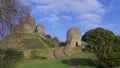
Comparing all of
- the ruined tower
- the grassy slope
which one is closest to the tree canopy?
the grassy slope

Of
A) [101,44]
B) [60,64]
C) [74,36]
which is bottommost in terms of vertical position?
[60,64]

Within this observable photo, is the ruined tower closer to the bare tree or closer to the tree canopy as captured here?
the tree canopy

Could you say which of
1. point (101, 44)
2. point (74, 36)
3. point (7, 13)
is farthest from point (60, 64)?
point (74, 36)

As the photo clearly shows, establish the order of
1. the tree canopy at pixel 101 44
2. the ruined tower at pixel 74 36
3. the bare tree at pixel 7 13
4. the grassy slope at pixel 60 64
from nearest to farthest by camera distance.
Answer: the bare tree at pixel 7 13 → the tree canopy at pixel 101 44 → the grassy slope at pixel 60 64 → the ruined tower at pixel 74 36

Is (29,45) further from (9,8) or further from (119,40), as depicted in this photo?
(9,8)

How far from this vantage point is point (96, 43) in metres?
43.1

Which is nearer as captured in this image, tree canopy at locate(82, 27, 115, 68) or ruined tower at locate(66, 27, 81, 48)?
tree canopy at locate(82, 27, 115, 68)

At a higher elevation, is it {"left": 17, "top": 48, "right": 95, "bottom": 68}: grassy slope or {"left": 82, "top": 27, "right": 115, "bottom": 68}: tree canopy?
{"left": 82, "top": 27, "right": 115, "bottom": 68}: tree canopy

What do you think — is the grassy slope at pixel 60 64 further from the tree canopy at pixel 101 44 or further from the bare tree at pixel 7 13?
the bare tree at pixel 7 13

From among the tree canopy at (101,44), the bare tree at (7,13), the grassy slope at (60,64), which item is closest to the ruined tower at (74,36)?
the grassy slope at (60,64)

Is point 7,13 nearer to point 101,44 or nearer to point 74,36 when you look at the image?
point 101,44

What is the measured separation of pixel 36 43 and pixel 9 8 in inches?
2299

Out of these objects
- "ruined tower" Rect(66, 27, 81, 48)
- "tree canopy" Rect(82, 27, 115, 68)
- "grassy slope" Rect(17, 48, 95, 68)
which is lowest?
"grassy slope" Rect(17, 48, 95, 68)

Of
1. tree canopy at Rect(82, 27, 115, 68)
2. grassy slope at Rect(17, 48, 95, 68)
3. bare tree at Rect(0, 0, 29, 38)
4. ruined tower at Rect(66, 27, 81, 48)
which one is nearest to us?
bare tree at Rect(0, 0, 29, 38)
